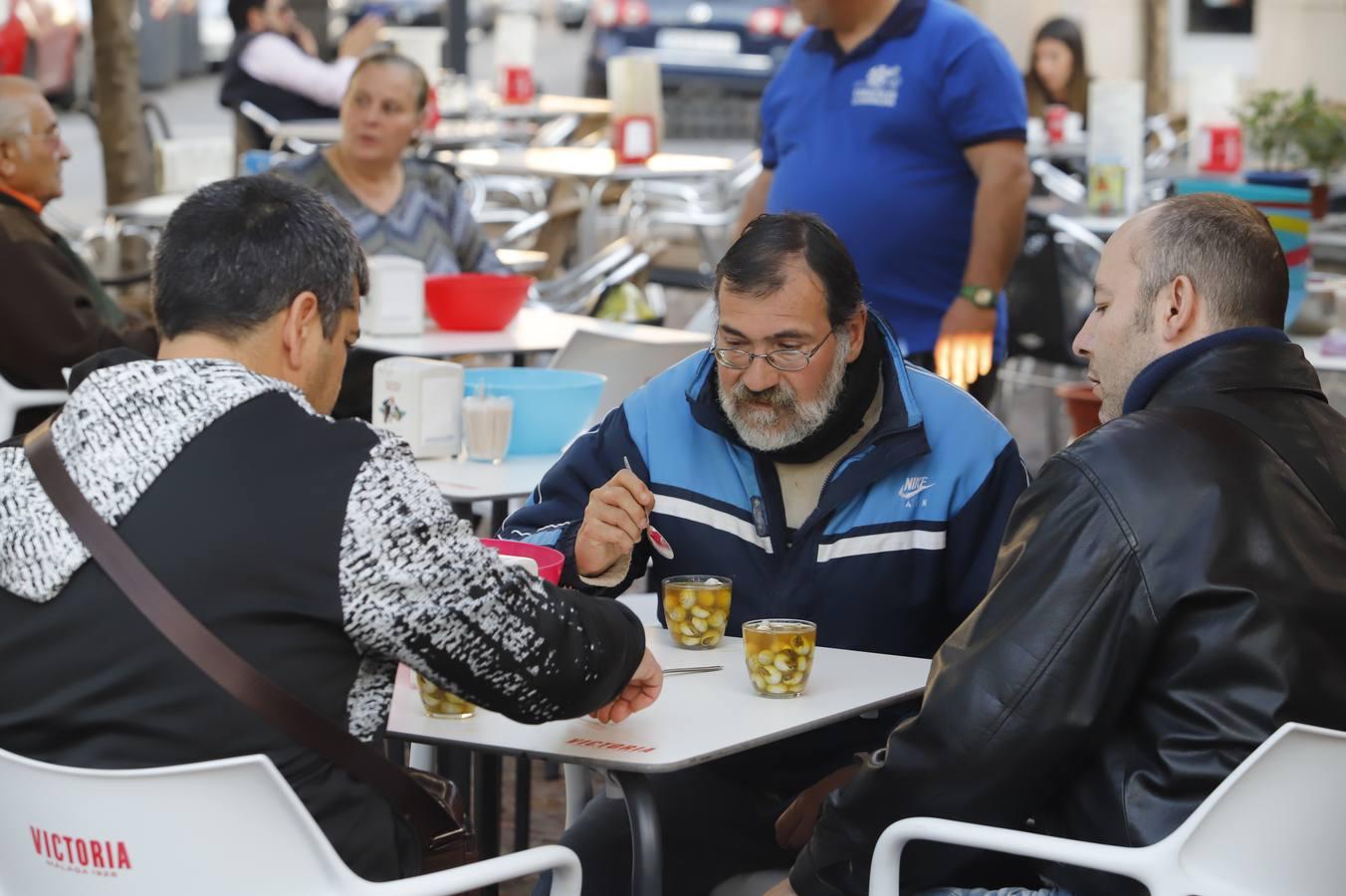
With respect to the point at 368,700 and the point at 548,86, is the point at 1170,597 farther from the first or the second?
the point at 548,86

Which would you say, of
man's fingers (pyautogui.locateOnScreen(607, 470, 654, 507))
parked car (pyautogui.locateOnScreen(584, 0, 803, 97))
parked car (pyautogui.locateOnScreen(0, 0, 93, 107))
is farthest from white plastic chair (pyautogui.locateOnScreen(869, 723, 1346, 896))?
parked car (pyautogui.locateOnScreen(0, 0, 93, 107))

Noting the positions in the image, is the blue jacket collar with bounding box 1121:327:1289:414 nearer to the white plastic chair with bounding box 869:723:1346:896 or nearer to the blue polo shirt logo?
the white plastic chair with bounding box 869:723:1346:896

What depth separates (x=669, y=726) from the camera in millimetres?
2391

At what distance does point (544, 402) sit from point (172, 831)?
2.13m

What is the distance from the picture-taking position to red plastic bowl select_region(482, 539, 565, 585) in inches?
103

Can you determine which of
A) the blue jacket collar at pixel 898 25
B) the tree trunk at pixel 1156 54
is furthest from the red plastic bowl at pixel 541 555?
the tree trunk at pixel 1156 54

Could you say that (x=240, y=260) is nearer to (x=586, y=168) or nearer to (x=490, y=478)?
(x=490, y=478)

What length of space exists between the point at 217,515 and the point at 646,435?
4.12 feet

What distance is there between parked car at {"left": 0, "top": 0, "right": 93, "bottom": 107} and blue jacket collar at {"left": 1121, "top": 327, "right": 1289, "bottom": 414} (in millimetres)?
18938

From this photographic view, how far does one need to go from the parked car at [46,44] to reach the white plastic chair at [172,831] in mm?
18920

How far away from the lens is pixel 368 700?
2.13m

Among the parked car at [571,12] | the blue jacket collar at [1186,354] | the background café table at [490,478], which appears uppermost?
the parked car at [571,12]

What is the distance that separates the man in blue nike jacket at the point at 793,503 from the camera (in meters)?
2.88

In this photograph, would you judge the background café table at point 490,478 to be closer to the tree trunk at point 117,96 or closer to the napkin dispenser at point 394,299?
the napkin dispenser at point 394,299
